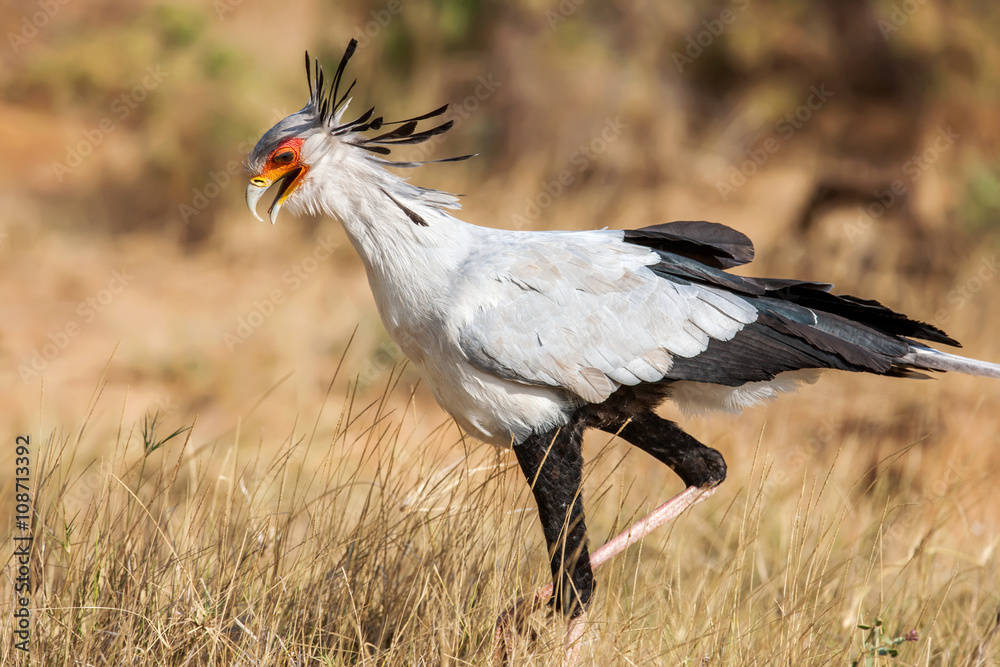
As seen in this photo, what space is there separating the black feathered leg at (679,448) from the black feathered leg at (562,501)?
0.31 m

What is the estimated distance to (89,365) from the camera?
24.0 feet

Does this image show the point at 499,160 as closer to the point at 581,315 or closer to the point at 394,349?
the point at 394,349

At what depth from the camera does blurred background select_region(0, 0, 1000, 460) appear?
7.66 meters

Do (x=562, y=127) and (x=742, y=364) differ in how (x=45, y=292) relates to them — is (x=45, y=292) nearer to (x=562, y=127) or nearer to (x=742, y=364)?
(x=562, y=127)

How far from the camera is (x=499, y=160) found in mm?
9773

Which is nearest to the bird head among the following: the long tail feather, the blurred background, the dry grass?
the dry grass

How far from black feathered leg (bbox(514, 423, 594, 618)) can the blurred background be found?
174 inches

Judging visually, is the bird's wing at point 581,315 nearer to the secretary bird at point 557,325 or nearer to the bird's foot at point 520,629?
the secretary bird at point 557,325

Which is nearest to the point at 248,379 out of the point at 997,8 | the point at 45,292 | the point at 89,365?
the point at 89,365

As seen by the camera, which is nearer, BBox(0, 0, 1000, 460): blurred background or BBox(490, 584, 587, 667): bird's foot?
BBox(490, 584, 587, 667): bird's foot

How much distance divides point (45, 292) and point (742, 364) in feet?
24.8

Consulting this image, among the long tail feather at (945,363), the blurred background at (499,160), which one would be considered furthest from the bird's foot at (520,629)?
the blurred background at (499,160)

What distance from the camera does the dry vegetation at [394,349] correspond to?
2.90 m

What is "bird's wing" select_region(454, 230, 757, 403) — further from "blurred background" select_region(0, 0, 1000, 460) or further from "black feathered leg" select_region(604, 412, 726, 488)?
"blurred background" select_region(0, 0, 1000, 460)
